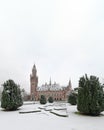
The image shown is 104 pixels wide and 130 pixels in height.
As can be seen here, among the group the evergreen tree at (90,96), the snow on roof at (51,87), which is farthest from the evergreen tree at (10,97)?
the snow on roof at (51,87)

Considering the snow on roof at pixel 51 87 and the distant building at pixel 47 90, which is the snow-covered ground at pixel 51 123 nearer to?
the distant building at pixel 47 90

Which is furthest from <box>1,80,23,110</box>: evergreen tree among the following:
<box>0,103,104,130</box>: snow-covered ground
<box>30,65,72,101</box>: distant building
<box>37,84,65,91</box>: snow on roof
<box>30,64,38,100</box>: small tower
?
<box>30,64,38,100</box>: small tower

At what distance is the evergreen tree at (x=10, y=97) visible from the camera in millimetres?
22625

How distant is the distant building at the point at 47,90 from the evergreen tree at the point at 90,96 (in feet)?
198

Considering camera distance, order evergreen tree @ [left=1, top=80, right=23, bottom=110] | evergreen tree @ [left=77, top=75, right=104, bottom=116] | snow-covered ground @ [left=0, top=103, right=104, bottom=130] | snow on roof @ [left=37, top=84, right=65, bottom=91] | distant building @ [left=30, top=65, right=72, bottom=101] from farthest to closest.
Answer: snow on roof @ [left=37, top=84, right=65, bottom=91], distant building @ [left=30, top=65, right=72, bottom=101], evergreen tree @ [left=1, top=80, right=23, bottom=110], evergreen tree @ [left=77, top=75, right=104, bottom=116], snow-covered ground @ [left=0, top=103, right=104, bottom=130]

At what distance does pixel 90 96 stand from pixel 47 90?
6529 centimetres

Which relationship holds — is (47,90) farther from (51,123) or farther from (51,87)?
(51,123)

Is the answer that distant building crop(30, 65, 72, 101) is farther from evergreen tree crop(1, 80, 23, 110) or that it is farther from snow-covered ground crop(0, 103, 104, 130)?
snow-covered ground crop(0, 103, 104, 130)

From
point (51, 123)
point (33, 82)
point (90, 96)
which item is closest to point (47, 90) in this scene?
point (33, 82)

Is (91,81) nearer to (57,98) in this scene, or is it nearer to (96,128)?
(96,128)

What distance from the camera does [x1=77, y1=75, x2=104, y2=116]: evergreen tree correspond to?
1766cm

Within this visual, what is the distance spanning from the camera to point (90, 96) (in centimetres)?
1805

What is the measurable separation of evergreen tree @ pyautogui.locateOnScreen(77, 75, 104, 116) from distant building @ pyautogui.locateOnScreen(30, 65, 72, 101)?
198 feet

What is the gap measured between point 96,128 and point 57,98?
69355mm
